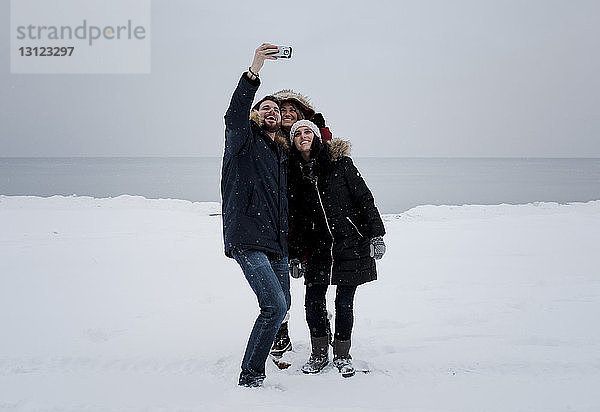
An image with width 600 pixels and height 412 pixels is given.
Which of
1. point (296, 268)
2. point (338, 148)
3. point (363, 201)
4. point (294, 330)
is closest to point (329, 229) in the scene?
point (363, 201)

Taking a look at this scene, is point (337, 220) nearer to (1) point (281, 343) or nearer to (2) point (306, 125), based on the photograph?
(2) point (306, 125)

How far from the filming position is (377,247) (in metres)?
3.66

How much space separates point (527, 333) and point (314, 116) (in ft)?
9.66

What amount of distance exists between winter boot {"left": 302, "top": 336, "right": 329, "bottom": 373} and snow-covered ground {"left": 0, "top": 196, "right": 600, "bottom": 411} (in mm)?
140

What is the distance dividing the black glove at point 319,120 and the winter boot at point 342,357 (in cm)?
180

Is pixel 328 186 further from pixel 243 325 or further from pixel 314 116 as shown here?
pixel 243 325

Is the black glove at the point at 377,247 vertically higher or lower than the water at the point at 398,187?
higher

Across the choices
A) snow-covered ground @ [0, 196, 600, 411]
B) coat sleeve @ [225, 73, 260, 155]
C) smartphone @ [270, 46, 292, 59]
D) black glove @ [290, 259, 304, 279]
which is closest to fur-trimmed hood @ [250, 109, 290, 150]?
coat sleeve @ [225, 73, 260, 155]

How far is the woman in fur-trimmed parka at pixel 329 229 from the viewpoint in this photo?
371 centimetres

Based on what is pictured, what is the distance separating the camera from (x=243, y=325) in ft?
16.5

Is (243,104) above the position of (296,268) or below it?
above

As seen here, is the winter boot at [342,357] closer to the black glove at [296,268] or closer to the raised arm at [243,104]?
the black glove at [296,268]

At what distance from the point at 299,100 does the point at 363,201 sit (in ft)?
3.66

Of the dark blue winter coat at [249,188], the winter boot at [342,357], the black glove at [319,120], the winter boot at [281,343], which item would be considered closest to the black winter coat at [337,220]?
the black glove at [319,120]
